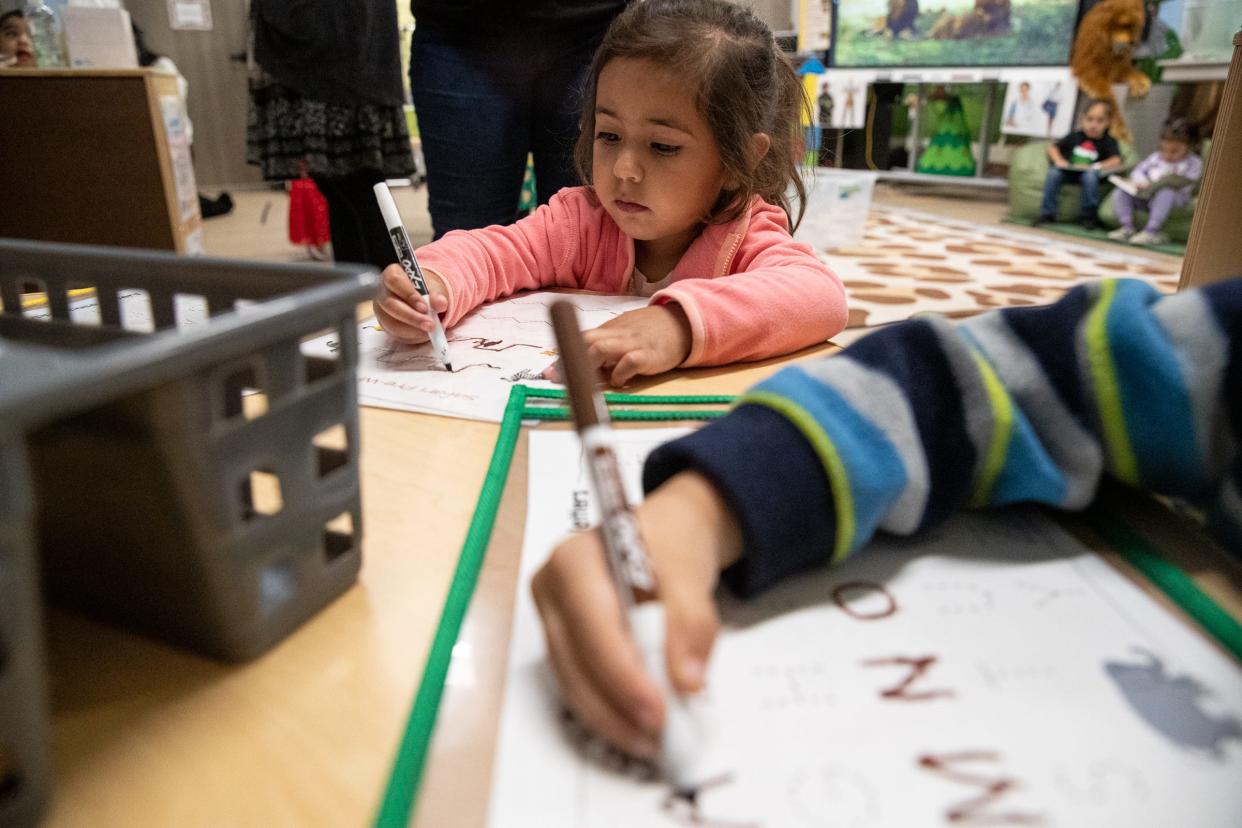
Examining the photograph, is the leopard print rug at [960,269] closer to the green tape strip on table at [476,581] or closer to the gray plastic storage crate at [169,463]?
the green tape strip on table at [476,581]

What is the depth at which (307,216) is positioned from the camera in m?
2.33

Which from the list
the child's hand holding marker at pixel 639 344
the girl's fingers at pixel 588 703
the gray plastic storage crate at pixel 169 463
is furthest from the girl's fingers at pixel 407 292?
the girl's fingers at pixel 588 703

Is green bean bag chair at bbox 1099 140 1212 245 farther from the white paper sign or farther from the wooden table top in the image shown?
the white paper sign

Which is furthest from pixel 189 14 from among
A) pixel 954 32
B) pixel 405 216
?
pixel 954 32

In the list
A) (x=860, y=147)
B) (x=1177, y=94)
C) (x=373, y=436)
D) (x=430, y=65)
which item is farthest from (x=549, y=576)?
(x=860, y=147)

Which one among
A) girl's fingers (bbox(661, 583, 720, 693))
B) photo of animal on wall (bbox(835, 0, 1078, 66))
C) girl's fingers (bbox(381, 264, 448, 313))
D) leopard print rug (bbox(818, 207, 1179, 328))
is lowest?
leopard print rug (bbox(818, 207, 1179, 328))

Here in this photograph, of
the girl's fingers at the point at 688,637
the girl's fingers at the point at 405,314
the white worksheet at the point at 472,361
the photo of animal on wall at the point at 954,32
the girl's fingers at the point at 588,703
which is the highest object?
the photo of animal on wall at the point at 954,32

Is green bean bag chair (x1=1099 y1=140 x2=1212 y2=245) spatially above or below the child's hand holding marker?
below

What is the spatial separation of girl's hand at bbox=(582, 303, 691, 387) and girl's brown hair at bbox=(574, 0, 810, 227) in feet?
0.89

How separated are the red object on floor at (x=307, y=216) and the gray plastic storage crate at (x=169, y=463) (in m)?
2.16

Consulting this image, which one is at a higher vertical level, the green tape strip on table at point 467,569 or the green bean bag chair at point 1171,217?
the green tape strip on table at point 467,569

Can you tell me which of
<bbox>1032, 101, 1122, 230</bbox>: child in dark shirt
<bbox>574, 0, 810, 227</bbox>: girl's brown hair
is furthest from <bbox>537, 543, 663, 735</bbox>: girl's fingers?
<bbox>1032, 101, 1122, 230</bbox>: child in dark shirt

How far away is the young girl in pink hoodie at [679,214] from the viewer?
590 mm

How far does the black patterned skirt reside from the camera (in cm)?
175
